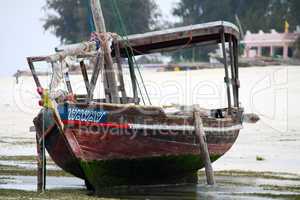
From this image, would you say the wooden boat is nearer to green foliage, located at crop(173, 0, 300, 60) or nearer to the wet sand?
the wet sand

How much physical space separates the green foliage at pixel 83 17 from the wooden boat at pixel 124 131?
5290 centimetres

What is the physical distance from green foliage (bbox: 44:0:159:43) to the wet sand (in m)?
21.9

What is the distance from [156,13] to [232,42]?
62.8 metres

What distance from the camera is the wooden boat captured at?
1922 centimetres

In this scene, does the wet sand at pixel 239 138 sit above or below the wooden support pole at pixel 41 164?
below

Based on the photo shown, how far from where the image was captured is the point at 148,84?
1834 inches

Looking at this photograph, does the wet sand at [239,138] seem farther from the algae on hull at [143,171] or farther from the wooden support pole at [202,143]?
the algae on hull at [143,171]

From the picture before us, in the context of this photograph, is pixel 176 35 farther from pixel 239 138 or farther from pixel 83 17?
pixel 83 17

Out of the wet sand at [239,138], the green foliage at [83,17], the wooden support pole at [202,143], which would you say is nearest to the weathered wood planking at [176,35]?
the wooden support pole at [202,143]

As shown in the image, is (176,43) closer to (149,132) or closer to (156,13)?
(149,132)

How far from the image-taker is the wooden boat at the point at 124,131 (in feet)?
63.1

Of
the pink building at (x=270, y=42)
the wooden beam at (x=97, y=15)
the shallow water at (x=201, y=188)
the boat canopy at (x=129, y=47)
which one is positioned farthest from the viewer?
the pink building at (x=270, y=42)

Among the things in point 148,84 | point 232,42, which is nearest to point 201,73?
point 148,84

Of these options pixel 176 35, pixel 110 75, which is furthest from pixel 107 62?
pixel 176 35
